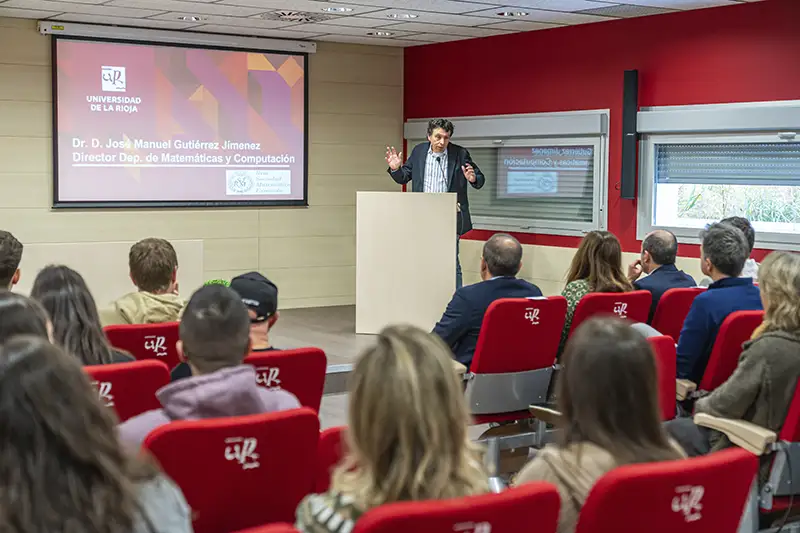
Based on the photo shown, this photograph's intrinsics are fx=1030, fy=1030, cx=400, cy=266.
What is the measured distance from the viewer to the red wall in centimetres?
768

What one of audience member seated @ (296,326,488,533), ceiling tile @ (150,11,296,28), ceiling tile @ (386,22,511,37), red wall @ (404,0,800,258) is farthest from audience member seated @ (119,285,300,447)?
ceiling tile @ (386,22,511,37)

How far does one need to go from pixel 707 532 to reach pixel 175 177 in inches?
322

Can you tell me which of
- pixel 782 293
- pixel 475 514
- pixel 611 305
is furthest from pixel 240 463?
pixel 611 305

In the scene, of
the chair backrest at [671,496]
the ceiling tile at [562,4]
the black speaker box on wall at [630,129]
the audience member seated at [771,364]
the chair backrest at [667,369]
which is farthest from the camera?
the black speaker box on wall at [630,129]

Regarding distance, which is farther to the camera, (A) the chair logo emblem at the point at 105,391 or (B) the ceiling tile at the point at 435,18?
(B) the ceiling tile at the point at 435,18

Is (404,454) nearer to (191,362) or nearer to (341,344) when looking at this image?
(191,362)

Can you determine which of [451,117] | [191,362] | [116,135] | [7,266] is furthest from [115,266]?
[451,117]

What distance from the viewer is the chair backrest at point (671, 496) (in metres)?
1.99

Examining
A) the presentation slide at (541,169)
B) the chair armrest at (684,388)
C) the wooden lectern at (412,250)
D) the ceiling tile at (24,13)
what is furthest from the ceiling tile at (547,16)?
the chair armrest at (684,388)

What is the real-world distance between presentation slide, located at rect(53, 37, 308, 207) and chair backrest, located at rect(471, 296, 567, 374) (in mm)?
5825

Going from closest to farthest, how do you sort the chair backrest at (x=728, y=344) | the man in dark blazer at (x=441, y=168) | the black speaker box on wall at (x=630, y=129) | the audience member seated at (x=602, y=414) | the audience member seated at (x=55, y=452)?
the audience member seated at (x=55, y=452), the audience member seated at (x=602, y=414), the chair backrest at (x=728, y=344), the man in dark blazer at (x=441, y=168), the black speaker box on wall at (x=630, y=129)

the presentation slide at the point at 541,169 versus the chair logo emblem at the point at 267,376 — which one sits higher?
the presentation slide at the point at 541,169

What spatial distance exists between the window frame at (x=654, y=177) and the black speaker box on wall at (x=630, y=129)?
0.08m

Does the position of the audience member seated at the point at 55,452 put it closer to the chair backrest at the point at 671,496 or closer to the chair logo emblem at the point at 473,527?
the chair logo emblem at the point at 473,527
